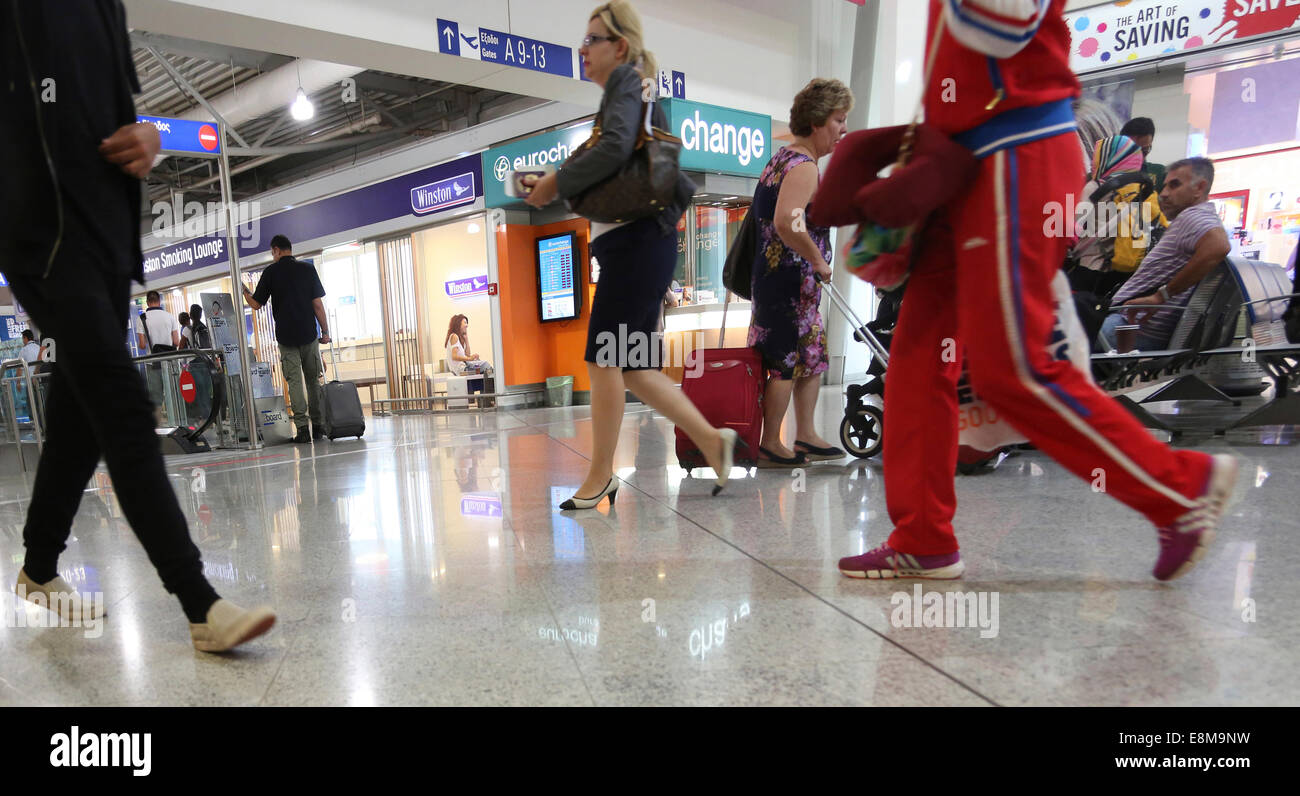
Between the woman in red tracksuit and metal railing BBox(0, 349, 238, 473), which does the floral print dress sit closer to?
the woman in red tracksuit

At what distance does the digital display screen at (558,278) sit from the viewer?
10469 mm

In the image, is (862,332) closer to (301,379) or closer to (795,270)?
(795,270)

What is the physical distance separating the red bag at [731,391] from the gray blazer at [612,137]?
115 centimetres

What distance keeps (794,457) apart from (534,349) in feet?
26.4

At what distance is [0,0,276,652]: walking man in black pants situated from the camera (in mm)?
1301

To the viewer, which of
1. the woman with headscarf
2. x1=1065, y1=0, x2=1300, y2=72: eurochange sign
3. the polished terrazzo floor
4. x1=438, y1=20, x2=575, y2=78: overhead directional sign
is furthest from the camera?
x1=1065, y1=0, x2=1300, y2=72: eurochange sign

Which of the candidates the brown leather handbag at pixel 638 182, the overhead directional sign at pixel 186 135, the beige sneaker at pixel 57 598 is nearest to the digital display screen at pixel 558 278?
the overhead directional sign at pixel 186 135

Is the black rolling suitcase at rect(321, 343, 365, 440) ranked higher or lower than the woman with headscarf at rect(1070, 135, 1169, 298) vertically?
lower

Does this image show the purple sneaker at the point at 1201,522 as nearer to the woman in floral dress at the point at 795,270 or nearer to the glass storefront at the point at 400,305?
the woman in floral dress at the point at 795,270

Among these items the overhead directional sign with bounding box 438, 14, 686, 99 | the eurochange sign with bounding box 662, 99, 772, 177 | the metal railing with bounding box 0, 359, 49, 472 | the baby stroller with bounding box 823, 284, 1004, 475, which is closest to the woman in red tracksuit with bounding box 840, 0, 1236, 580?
the baby stroller with bounding box 823, 284, 1004, 475

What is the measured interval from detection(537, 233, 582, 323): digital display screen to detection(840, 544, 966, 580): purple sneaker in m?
9.09

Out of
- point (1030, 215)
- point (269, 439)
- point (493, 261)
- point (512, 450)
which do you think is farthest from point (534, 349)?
point (1030, 215)

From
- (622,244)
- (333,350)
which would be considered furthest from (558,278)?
(622,244)

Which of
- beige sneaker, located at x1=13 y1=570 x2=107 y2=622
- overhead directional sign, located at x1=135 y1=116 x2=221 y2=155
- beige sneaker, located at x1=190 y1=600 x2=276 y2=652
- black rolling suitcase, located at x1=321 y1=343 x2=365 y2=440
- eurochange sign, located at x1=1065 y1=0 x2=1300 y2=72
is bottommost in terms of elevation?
black rolling suitcase, located at x1=321 y1=343 x2=365 y2=440
